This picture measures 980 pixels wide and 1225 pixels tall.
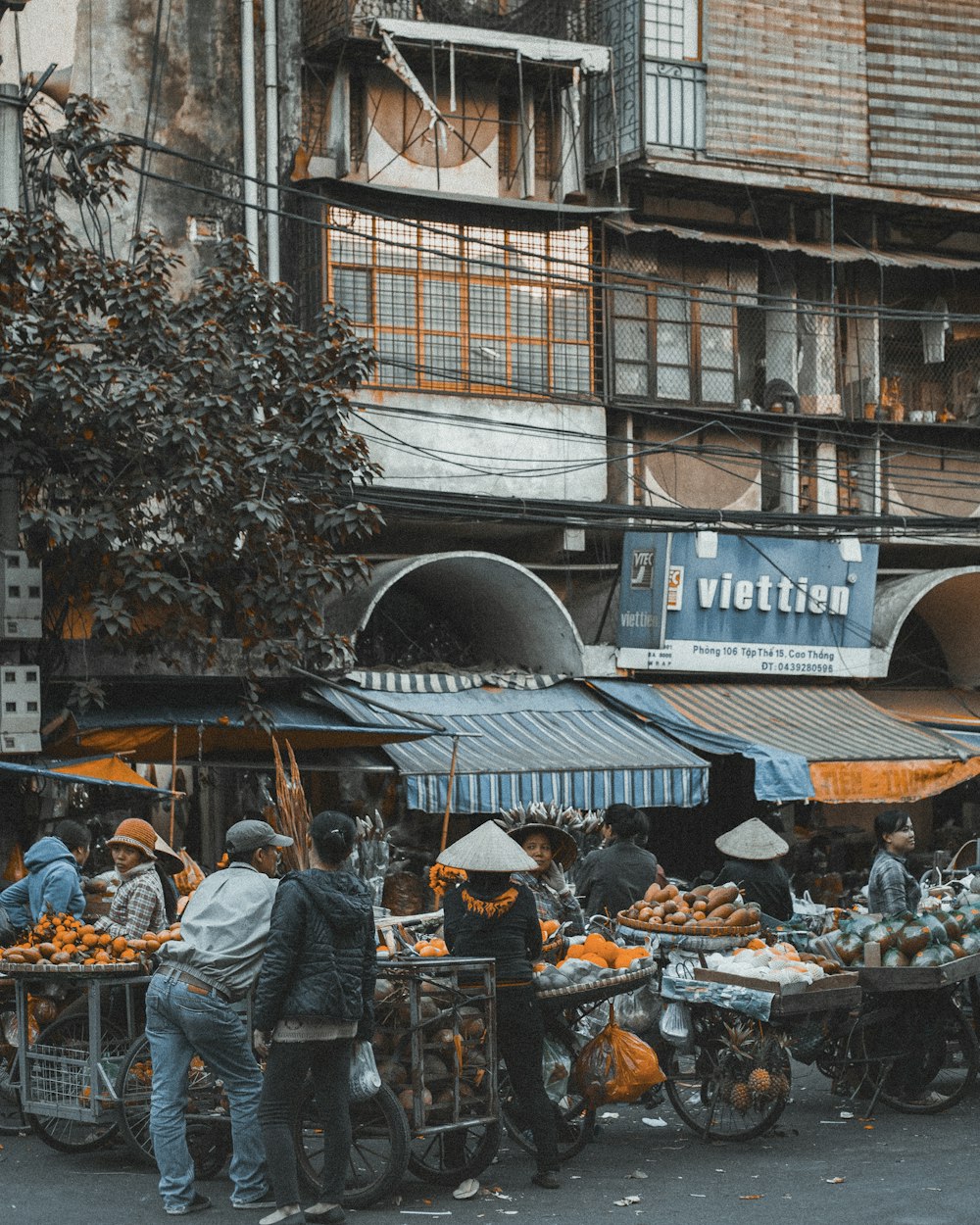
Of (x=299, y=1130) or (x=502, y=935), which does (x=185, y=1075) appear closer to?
(x=299, y=1130)

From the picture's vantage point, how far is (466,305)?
1928 centimetres

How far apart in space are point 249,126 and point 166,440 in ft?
20.3

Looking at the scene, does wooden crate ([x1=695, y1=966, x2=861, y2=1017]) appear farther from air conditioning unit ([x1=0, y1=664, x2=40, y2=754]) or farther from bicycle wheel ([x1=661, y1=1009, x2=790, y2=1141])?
air conditioning unit ([x1=0, y1=664, x2=40, y2=754])

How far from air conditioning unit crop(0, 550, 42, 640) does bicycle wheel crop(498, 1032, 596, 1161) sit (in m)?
6.16

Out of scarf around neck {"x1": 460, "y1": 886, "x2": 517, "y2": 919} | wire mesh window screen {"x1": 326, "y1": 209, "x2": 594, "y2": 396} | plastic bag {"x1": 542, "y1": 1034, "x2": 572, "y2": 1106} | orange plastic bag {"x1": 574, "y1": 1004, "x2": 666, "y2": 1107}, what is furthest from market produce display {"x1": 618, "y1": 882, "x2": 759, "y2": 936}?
wire mesh window screen {"x1": 326, "y1": 209, "x2": 594, "y2": 396}

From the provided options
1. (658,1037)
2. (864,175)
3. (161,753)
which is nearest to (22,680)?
(161,753)

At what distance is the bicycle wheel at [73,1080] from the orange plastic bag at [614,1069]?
2.25 meters

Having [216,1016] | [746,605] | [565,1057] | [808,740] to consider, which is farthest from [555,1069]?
[746,605]

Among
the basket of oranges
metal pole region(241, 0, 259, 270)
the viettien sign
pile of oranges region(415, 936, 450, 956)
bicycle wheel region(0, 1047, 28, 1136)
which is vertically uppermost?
metal pole region(241, 0, 259, 270)

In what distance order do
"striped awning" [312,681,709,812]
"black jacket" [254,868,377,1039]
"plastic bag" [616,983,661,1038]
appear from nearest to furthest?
"black jacket" [254,868,377,1039]
"plastic bag" [616,983,661,1038]
"striped awning" [312,681,709,812]

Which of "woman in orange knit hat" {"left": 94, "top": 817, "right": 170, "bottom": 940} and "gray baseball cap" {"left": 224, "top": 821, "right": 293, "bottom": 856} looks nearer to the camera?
"gray baseball cap" {"left": 224, "top": 821, "right": 293, "bottom": 856}

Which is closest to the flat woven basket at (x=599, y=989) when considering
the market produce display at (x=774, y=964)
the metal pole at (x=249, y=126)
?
the market produce display at (x=774, y=964)

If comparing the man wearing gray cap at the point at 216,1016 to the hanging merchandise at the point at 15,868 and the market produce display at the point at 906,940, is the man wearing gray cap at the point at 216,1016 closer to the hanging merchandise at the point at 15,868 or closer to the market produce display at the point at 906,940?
the market produce display at the point at 906,940

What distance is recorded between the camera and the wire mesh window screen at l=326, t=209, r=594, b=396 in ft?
61.7
